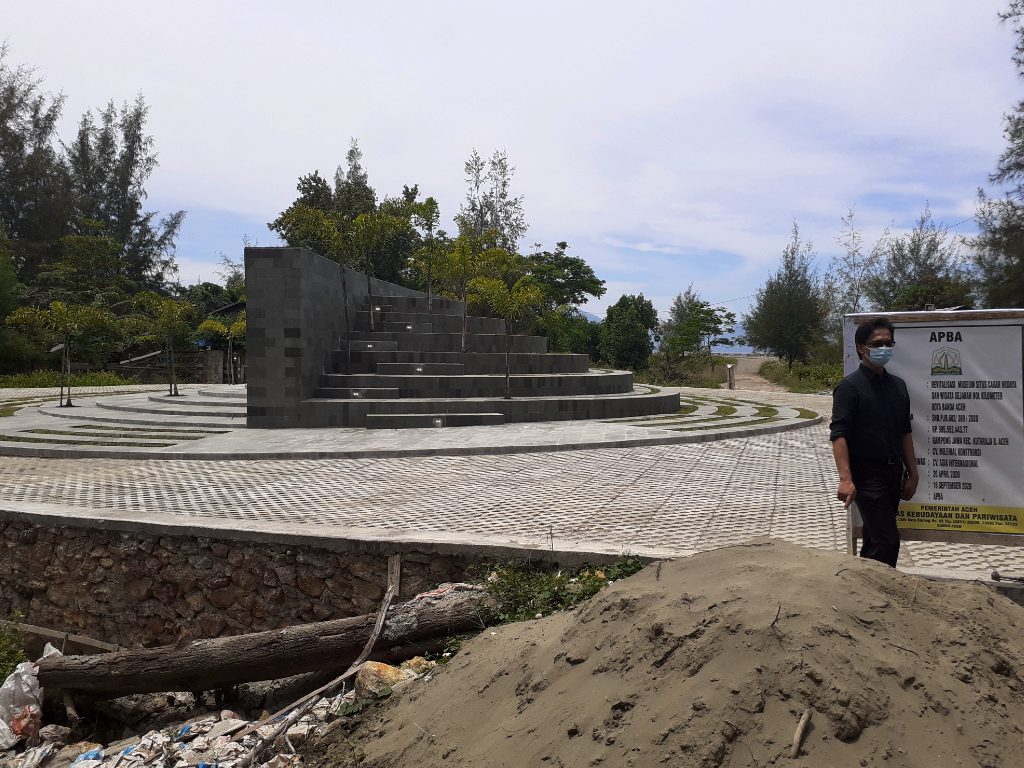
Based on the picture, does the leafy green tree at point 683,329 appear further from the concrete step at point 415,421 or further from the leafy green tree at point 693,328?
the concrete step at point 415,421

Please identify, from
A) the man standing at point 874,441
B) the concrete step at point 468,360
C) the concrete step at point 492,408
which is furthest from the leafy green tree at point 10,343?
the man standing at point 874,441

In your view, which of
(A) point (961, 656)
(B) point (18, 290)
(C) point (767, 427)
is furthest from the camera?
(B) point (18, 290)

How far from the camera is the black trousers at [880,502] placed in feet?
12.6

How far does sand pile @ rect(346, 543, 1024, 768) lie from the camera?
218 cm

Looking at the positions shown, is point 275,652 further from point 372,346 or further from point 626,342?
point 626,342

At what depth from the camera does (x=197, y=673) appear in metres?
4.31

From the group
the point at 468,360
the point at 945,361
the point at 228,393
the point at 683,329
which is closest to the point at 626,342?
the point at 683,329

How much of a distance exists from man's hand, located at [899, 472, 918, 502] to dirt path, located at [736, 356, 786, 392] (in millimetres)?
25678

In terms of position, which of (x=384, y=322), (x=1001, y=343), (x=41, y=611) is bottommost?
(x=41, y=611)

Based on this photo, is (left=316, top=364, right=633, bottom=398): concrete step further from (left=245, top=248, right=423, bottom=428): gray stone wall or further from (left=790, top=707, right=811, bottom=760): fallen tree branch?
(left=790, top=707, right=811, bottom=760): fallen tree branch

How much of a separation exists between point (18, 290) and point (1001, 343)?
3746cm

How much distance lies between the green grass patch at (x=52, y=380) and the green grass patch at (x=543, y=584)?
86.4 feet

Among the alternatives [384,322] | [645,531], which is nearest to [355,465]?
[645,531]

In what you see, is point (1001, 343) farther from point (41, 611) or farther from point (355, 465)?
point (41, 611)
